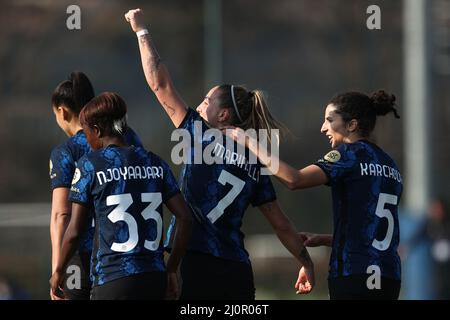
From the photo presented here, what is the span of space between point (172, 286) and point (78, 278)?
755 millimetres

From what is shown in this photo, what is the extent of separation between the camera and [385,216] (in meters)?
5.70

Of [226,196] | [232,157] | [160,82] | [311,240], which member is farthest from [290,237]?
[160,82]

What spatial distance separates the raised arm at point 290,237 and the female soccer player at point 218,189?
1 cm

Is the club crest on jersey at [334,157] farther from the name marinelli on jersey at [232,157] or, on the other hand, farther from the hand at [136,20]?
the hand at [136,20]

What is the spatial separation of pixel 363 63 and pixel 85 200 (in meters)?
17.5

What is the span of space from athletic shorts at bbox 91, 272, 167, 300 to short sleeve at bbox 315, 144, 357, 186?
3.41ft

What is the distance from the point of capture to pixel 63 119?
20.3ft

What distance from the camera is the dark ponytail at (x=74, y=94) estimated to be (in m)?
6.14

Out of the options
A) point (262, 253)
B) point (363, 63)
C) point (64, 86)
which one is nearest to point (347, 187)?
point (64, 86)

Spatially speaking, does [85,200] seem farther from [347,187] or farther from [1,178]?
[1,178]

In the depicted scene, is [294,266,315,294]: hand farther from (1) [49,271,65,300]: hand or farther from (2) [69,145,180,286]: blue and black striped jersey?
(1) [49,271,65,300]: hand

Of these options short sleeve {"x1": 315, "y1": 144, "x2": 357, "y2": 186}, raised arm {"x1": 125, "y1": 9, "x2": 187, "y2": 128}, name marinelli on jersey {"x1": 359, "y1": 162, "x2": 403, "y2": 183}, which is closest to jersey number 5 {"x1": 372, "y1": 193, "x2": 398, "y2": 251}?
name marinelli on jersey {"x1": 359, "y1": 162, "x2": 403, "y2": 183}

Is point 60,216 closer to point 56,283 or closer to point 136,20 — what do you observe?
point 56,283

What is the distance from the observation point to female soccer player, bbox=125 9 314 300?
579 cm
